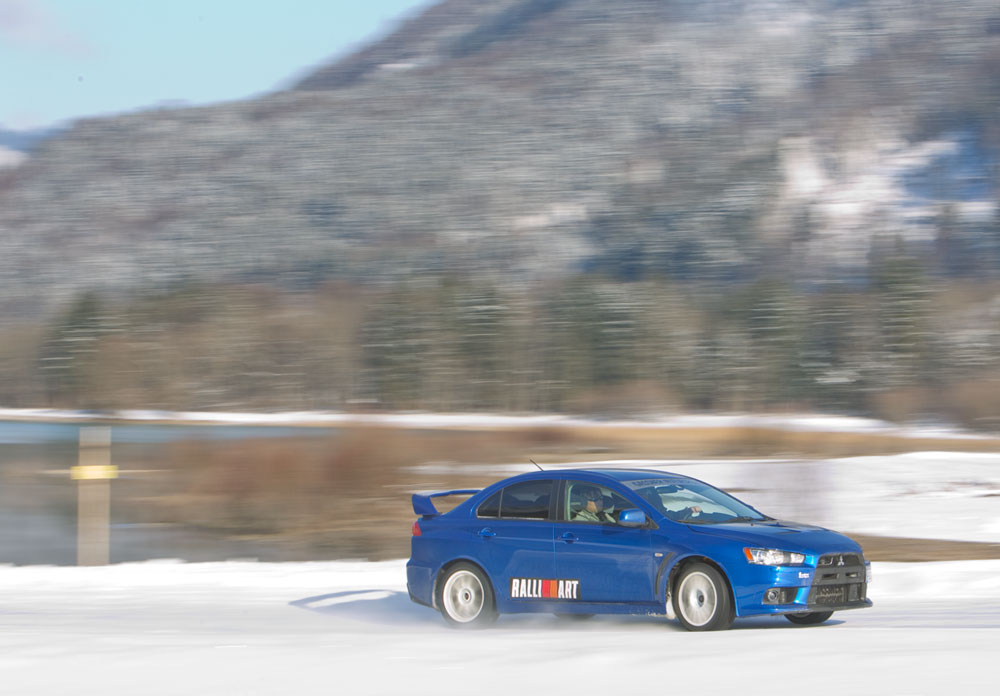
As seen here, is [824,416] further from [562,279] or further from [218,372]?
[218,372]

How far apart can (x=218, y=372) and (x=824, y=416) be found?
2099 inches

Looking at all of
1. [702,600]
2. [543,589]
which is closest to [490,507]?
[543,589]

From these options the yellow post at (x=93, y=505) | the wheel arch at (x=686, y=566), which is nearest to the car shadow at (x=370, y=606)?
the wheel arch at (x=686, y=566)

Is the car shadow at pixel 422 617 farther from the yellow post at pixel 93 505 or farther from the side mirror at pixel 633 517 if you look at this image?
the yellow post at pixel 93 505

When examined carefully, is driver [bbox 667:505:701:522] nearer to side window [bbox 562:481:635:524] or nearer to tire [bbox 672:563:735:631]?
side window [bbox 562:481:635:524]

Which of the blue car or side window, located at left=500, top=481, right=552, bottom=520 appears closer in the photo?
the blue car

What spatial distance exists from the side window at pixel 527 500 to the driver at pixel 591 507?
11.4 inches

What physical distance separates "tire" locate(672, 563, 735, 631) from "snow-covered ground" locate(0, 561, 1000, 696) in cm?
15

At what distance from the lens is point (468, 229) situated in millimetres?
173000

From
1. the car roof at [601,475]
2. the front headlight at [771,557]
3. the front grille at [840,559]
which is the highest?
the car roof at [601,475]

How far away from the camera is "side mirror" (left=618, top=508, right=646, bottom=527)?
916 centimetres

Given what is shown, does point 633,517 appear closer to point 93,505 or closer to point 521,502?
point 521,502

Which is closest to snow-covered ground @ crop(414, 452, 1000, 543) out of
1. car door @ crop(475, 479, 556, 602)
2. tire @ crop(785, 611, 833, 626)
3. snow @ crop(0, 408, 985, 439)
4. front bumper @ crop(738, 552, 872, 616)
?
tire @ crop(785, 611, 833, 626)

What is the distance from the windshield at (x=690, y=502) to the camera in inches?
371
